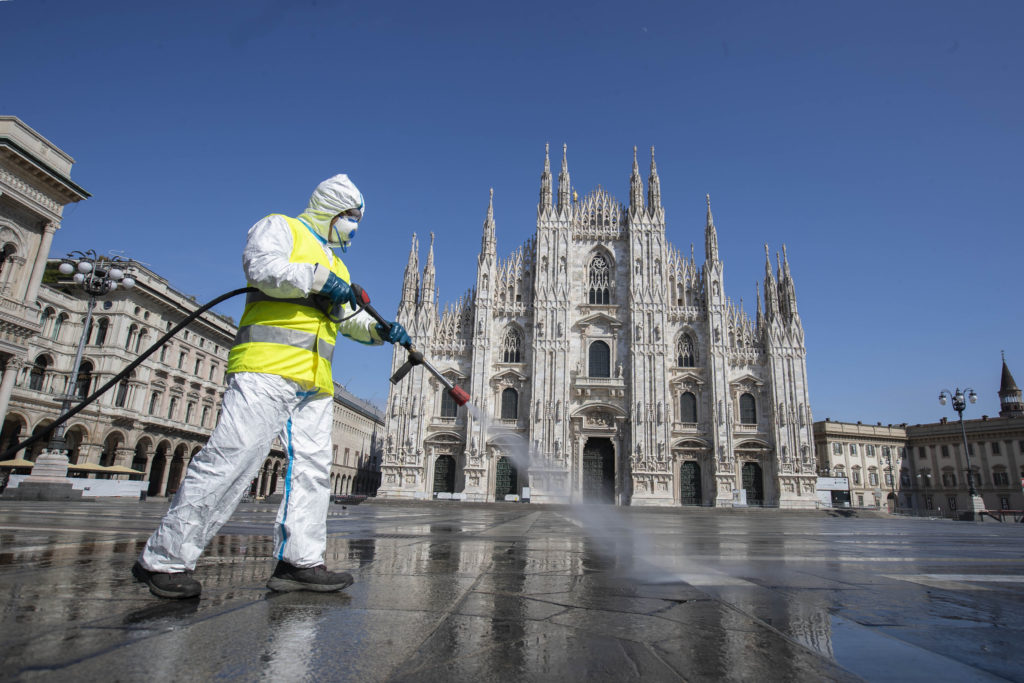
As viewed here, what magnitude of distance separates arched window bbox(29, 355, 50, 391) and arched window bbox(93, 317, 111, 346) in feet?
7.66

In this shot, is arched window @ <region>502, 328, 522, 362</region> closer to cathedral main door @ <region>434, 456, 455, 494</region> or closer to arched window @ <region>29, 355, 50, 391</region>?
cathedral main door @ <region>434, 456, 455, 494</region>

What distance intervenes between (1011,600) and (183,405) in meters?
36.4

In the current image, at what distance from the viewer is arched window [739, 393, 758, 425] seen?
29411 millimetres

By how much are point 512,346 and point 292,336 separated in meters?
27.8

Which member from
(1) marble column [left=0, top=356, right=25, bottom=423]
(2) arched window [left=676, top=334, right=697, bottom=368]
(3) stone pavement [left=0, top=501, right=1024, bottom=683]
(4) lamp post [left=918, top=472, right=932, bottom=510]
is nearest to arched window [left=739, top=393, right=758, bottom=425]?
(2) arched window [left=676, top=334, right=697, bottom=368]

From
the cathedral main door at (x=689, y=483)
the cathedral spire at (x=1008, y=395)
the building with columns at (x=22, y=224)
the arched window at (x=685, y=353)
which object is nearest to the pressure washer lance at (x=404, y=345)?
the building with columns at (x=22, y=224)

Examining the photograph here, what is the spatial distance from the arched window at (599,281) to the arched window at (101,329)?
2418 centimetres

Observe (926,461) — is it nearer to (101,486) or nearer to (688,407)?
(688,407)

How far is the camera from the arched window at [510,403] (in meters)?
29.5

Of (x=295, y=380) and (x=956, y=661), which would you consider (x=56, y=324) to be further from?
(x=956, y=661)

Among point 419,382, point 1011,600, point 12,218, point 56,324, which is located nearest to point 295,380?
point 1011,600

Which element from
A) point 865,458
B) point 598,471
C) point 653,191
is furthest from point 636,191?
point 865,458

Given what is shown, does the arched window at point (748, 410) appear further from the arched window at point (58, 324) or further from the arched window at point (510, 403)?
the arched window at point (58, 324)

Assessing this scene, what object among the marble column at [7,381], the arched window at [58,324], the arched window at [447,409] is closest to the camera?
the marble column at [7,381]
